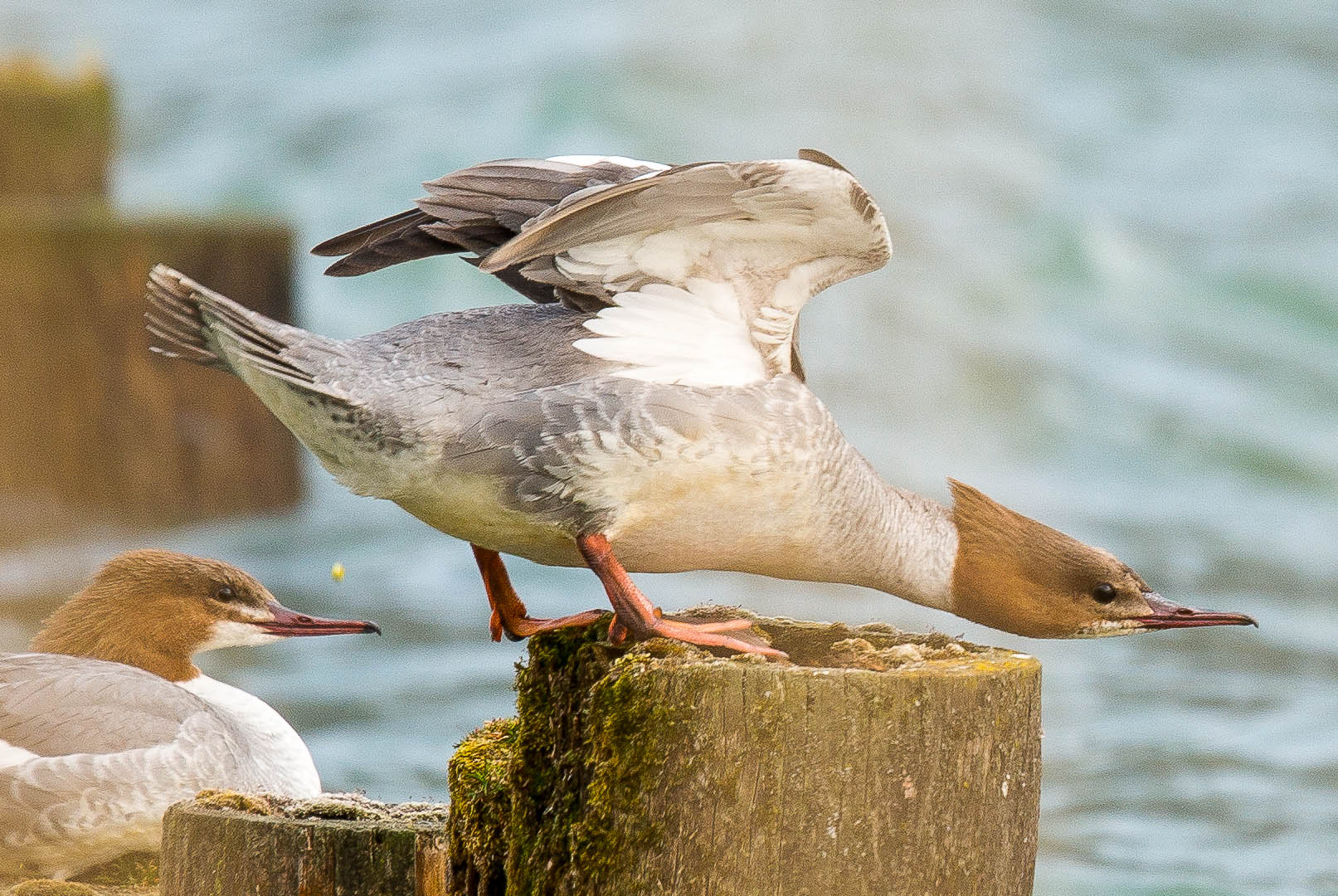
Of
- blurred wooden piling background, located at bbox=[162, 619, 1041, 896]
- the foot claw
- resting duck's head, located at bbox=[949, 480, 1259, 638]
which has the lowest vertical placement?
blurred wooden piling background, located at bbox=[162, 619, 1041, 896]

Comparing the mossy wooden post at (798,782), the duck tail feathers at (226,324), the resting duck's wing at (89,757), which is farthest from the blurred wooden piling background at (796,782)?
the resting duck's wing at (89,757)

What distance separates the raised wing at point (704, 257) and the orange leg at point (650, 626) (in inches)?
19.4

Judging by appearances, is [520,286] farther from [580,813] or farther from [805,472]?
[580,813]

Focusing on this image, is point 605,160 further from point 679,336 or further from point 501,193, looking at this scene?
point 679,336

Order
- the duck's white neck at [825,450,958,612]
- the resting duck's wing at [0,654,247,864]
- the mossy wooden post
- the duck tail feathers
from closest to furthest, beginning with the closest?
1. the mossy wooden post
2. the duck tail feathers
3. the duck's white neck at [825,450,958,612]
4. the resting duck's wing at [0,654,247,864]

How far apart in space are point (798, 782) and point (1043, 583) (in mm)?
1249

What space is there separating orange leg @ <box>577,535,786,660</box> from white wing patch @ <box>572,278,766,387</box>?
48 cm

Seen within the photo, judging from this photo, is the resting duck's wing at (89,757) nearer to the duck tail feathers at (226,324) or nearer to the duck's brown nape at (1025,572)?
the duck tail feathers at (226,324)

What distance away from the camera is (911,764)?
2.52 m

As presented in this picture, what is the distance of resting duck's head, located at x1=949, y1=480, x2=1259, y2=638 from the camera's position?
3527mm

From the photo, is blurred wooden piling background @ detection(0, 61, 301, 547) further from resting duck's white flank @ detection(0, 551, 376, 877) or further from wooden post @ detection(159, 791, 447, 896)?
wooden post @ detection(159, 791, 447, 896)

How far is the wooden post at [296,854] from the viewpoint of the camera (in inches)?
116

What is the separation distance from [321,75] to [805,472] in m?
16.6

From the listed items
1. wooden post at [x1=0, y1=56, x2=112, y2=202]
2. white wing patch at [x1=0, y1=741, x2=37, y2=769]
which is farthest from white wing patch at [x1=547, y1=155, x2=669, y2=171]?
wooden post at [x1=0, y1=56, x2=112, y2=202]
